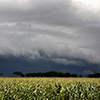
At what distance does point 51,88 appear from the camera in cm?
1981

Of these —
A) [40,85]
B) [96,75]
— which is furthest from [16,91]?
[96,75]

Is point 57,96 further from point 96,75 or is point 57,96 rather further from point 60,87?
point 96,75

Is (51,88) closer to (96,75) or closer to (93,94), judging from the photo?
(93,94)

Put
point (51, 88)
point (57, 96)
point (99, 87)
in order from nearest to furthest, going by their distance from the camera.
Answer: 1. point (57, 96)
2. point (51, 88)
3. point (99, 87)

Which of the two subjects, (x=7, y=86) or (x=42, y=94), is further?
(x=7, y=86)

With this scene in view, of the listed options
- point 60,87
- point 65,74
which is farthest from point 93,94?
point 65,74

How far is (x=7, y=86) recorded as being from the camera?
21812 mm

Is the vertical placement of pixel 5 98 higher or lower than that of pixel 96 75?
lower

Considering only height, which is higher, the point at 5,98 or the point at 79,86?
the point at 79,86

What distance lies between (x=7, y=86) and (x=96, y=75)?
28504 mm

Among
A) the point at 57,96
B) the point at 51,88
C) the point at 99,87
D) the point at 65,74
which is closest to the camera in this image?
the point at 57,96

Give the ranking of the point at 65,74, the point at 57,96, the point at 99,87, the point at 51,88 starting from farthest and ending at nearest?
the point at 65,74
the point at 99,87
the point at 51,88
the point at 57,96

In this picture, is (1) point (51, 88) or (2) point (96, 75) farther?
(2) point (96, 75)

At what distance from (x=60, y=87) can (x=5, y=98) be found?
5928 mm
